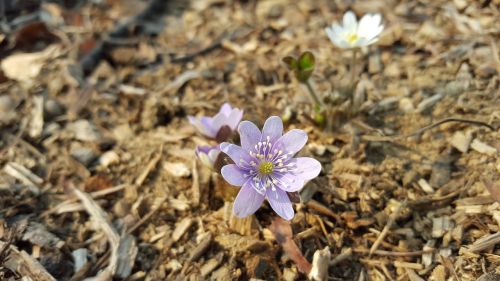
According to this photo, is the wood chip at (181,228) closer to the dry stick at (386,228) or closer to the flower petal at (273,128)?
the flower petal at (273,128)

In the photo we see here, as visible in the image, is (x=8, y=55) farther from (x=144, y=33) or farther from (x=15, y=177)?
(x=15, y=177)

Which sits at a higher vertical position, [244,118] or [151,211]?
[244,118]

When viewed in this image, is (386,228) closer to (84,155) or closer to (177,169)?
(177,169)

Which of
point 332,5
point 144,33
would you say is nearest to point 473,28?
point 332,5

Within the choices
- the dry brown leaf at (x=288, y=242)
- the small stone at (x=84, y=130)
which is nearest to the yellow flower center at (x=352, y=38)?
the dry brown leaf at (x=288, y=242)

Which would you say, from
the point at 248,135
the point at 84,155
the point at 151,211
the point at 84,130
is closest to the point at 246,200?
the point at 248,135

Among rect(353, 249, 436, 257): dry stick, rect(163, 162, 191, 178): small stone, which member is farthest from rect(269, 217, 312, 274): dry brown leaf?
rect(163, 162, 191, 178): small stone

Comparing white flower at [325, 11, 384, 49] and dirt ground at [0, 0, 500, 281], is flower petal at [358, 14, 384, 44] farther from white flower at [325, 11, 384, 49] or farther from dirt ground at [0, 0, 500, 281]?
dirt ground at [0, 0, 500, 281]
